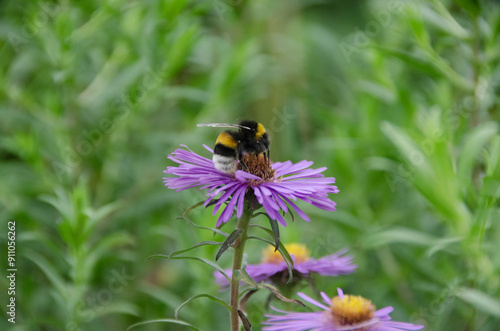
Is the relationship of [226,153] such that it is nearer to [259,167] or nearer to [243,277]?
[259,167]

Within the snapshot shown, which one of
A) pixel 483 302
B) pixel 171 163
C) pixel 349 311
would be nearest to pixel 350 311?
pixel 349 311

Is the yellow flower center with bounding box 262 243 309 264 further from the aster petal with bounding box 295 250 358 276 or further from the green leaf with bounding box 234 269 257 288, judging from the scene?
the green leaf with bounding box 234 269 257 288

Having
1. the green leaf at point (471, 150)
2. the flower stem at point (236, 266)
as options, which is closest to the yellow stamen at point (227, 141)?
the flower stem at point (236, 266)

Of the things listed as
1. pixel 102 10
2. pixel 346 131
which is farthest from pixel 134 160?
pixel 346 131

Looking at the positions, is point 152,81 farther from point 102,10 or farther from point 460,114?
point 460,114

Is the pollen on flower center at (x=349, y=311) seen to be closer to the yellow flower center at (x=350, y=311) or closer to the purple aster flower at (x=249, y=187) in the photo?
the yellow flower center at (x=350, y=311)

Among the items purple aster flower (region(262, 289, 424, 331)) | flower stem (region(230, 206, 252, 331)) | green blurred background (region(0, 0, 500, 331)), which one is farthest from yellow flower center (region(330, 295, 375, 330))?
green blurred background (region(0, 0, 500, 331))
